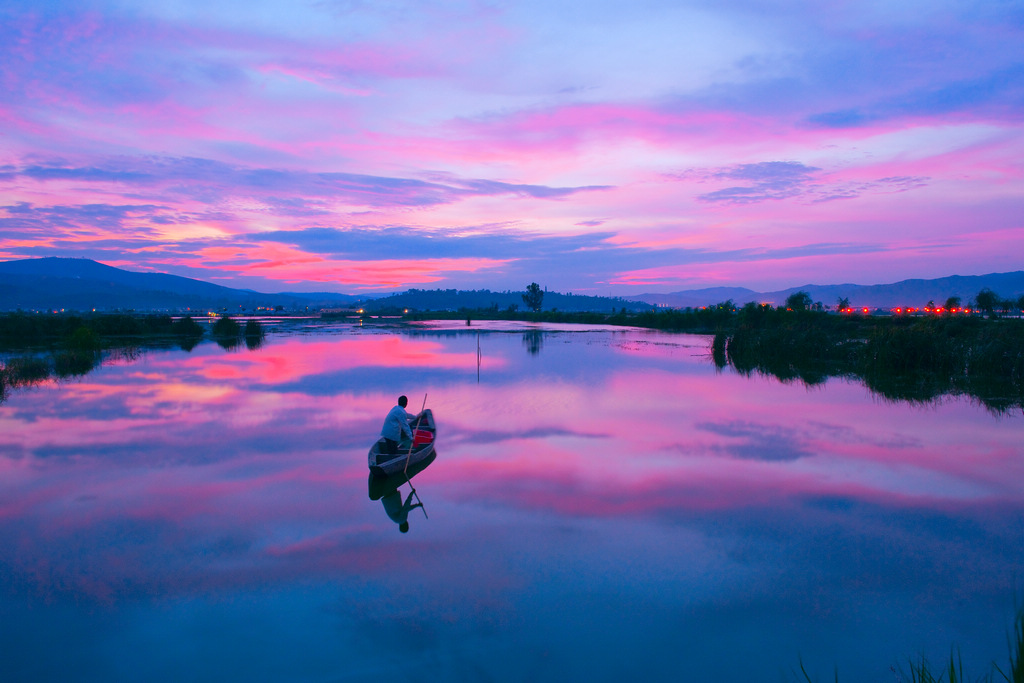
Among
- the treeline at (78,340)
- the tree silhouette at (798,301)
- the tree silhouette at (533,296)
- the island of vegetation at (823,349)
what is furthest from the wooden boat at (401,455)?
the tree silhouette at (533,296)

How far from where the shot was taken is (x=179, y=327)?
44844 mm

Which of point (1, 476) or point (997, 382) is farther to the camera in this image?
point (997, 382)

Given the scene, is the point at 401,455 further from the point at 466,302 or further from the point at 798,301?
the point at 466,302

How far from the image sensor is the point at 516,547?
708cm

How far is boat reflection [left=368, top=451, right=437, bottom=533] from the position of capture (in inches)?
322

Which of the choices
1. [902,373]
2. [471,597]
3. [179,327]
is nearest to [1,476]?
[471,597]

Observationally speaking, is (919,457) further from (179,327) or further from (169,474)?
(179,327)

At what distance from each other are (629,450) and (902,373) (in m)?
15.3

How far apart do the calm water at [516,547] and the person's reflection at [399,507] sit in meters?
0.13

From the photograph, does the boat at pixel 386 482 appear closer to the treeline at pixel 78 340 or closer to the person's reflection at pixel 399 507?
the person's reflection at pixel 399 507

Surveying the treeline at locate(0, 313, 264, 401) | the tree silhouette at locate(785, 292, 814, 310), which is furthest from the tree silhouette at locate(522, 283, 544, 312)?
the treeline at locate(0, 313, 264, 401)

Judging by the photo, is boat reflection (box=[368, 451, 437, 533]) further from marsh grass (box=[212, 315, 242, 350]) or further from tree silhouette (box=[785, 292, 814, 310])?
tree silhouette (box=[785, 292, 814, 310])

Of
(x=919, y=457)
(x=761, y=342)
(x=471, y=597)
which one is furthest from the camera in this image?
(x=761, y=342)

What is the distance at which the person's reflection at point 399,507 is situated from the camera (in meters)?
7.97
